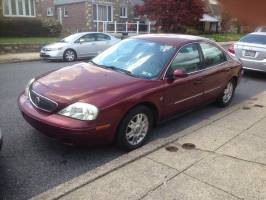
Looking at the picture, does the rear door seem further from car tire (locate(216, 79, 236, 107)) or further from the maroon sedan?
car tire (locate(216, 79, 236, 107))

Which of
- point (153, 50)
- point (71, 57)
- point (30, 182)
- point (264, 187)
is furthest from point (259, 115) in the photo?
point (71, 57)

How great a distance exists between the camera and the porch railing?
102 ft

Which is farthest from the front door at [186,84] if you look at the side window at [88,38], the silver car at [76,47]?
the side window at [88,38]

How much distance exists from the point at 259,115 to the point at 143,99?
292cm

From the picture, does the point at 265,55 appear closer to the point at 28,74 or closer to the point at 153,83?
the point at 153,83

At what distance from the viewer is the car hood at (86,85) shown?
4252 millimetres

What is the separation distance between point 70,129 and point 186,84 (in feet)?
7.50

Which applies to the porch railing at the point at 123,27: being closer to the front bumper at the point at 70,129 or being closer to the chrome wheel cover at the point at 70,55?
the chrome wheel cover at the point at 70,55

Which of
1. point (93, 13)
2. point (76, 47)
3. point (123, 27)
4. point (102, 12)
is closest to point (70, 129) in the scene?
point (76, 47)

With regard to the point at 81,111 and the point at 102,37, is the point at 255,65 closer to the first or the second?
the point at 81,111

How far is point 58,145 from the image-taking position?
4.71m

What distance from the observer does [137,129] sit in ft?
15.5

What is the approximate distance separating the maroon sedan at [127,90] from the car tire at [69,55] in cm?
929

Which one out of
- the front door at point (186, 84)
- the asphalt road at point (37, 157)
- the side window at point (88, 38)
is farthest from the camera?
the side window at point (88, 38)
